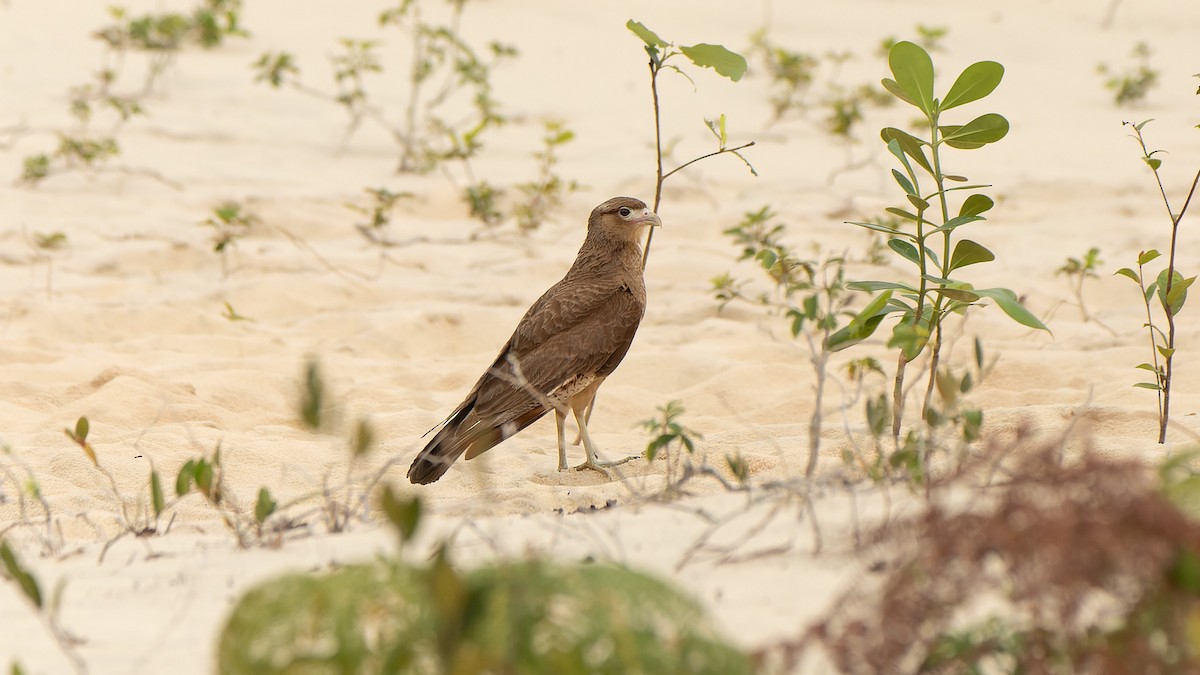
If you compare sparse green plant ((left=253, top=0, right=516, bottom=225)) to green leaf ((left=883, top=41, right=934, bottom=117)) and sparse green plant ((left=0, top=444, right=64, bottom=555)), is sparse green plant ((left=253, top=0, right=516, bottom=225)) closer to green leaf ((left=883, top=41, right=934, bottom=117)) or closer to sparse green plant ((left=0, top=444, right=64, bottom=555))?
sparse green plant ((left=0, top=444, right=64, bottom=555))

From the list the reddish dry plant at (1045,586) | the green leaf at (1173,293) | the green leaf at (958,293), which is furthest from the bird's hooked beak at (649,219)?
the reddish dry plant at (1045,586)

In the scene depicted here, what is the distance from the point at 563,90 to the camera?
11234mm

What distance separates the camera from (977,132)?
3.92m

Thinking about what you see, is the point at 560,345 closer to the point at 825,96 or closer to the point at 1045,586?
the point at 1045,586

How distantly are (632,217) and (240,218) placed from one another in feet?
10.4

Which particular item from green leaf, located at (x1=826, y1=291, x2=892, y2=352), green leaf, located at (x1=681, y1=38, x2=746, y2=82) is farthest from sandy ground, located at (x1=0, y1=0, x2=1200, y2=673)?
green leaf, located at (x1=681, y1=38, x2=746, y2=82)

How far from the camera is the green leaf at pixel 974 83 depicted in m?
3.87

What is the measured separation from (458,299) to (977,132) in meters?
3.61

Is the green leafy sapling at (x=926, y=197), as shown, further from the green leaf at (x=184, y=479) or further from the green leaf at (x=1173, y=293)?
the green leaf at (x=184, y=479)

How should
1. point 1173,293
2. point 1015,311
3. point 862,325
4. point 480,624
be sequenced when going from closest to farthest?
1. point 480,624
2. point 1015,311
3. point 862,325
4. point 1173,293

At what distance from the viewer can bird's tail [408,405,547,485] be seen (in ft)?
14.7

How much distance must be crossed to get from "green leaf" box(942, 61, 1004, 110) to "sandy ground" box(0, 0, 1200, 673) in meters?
1.18

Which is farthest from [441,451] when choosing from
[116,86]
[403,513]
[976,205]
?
[116,86]

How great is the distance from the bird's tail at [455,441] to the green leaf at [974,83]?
1.87 meters
